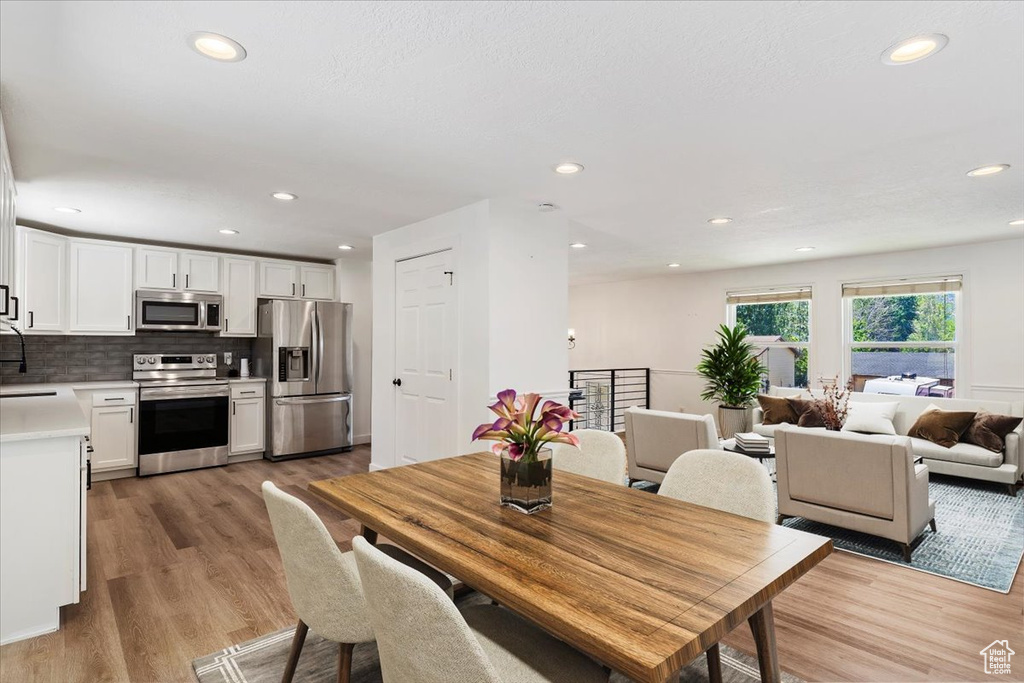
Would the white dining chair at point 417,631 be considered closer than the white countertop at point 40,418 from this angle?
Yes

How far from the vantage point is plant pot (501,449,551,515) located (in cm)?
170

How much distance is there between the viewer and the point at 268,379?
5.73 metres

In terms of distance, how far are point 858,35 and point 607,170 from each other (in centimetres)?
150

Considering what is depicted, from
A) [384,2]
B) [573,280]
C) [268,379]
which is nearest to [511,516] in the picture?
[384,2]

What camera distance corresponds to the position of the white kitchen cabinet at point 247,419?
5586 millimetres

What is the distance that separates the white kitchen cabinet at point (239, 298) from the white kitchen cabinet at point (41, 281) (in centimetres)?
134

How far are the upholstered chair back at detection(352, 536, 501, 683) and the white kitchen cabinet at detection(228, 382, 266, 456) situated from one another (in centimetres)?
523

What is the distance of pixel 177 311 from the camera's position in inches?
211

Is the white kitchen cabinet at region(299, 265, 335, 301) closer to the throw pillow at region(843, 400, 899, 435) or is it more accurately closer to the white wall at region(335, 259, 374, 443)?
the white wall at region(335, 259, 374, 443)

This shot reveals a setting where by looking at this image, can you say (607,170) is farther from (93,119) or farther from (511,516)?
(93,119)

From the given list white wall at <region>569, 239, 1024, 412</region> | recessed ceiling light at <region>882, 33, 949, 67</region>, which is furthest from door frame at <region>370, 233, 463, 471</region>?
white wall at <region>569, 239, 1024, 412</region>

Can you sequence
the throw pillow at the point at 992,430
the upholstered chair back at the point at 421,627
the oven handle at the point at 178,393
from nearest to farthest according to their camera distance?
1. the upholstered chair back at the point at 421,627
2. the throw pillow at the point at 992,430
3. the oven handle at the point at 178,393

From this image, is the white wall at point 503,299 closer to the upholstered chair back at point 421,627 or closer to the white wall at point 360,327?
the white wall at point 360,327

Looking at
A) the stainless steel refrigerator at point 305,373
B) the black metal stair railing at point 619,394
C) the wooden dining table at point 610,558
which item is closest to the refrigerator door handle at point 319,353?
the stainless steel refrigerator at point 305,373
